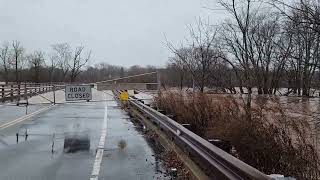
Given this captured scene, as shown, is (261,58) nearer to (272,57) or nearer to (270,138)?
(272,57)

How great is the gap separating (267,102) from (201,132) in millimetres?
3247

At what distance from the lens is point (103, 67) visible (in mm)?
160125

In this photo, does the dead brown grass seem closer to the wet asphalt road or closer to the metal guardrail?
the metal guardrail

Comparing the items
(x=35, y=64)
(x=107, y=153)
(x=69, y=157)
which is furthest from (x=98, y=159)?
(x=35, y=64)

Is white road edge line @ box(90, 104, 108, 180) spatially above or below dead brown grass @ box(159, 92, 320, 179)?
below

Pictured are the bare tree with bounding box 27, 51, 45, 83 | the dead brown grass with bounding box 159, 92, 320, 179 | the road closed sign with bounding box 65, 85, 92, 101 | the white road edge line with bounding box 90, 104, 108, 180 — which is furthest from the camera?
the bare tree with bounding box 27, 51, 45, 83

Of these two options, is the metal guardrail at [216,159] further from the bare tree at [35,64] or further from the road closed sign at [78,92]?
the bare tree at [35,64]

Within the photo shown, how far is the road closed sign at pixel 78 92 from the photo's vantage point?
2762cm

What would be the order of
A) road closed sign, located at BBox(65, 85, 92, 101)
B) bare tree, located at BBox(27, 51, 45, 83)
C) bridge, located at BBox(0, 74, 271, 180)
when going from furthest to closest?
bare tree, located at BBox(27, 51, 45, 83)
road closed sign, located at BBox(65, 85, 92, 101)
bridge, located at BBox(0, 74, 271, 180)

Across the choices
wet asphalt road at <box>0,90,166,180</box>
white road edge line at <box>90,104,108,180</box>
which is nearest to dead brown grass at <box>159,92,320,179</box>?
wet asphalt road at <box>0,90,166,180</box>

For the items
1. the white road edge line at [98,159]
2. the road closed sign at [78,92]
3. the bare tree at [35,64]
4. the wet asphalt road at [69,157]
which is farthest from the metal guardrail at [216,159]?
the bare tree at [35,64]

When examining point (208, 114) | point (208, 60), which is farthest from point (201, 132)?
point (208, 60)

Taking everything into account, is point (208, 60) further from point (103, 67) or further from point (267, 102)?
point (103, 67)

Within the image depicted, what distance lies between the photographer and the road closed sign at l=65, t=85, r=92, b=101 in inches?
1087
